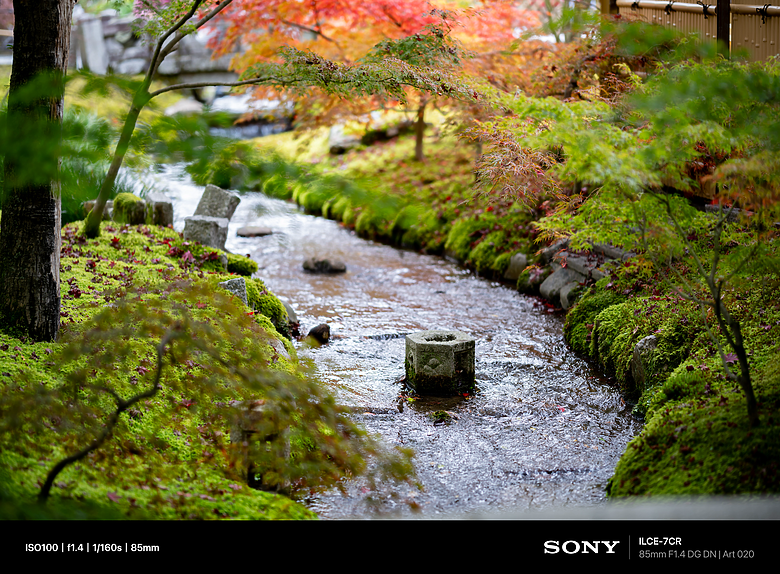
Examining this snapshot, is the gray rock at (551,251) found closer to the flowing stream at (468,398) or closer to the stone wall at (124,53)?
the flowing stream at (468,398)

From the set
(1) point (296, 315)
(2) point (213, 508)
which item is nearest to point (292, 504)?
(2) point (213, 508)

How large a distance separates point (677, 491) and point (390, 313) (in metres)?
5.72

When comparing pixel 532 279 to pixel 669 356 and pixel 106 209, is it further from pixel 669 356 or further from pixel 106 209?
pixel 106 209

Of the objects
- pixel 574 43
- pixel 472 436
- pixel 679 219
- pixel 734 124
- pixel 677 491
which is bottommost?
pixel 472 436

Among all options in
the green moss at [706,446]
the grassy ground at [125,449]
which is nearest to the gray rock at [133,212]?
the grassy ground at [125,449]

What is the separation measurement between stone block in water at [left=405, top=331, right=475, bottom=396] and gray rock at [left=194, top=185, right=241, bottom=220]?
488 cm

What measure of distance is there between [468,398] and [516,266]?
4.78 metres

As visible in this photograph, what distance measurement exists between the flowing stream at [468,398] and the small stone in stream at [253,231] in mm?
2573
